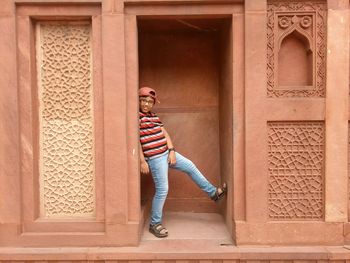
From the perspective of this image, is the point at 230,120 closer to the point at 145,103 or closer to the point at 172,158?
the point at 172,158

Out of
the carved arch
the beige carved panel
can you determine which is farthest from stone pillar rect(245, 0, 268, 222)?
the beige carved panel

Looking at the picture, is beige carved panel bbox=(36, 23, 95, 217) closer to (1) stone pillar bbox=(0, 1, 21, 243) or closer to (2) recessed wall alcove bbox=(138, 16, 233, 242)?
(1) stone pillar bbox=(0, 1, 21, 243)

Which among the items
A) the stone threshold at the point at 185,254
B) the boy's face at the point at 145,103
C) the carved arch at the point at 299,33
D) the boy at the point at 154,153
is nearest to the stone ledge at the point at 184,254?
the stone threshold at the point at 185,254

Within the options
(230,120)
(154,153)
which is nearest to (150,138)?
(154,153)

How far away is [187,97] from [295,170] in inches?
61.1

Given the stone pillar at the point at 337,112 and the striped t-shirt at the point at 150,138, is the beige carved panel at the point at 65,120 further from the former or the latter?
the stone pillar at the point at 337,112

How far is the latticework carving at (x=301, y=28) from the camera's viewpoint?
3092 millimetres

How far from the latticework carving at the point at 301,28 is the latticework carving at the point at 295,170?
383mm

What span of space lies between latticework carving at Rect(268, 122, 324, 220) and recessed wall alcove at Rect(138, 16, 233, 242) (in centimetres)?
92

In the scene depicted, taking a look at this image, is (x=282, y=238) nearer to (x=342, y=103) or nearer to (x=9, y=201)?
(x=342, y=103)

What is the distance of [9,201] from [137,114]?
1.48 meters

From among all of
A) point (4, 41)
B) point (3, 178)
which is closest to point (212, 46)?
point (4, 41)

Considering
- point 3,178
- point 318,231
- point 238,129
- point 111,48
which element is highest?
point 111,48

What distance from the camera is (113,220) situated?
10.3 feet
